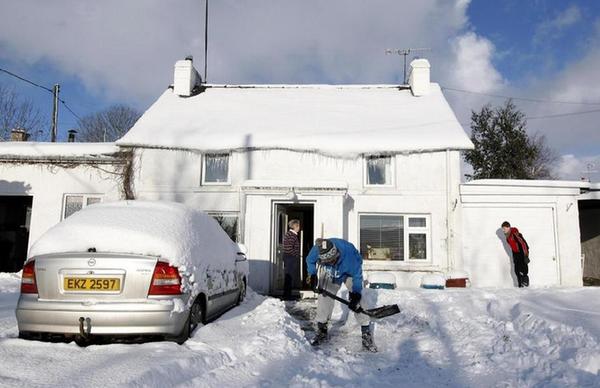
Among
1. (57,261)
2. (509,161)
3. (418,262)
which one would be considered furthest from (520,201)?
(509,161)

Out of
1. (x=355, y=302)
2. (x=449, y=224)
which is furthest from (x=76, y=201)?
(x=449, y=224)

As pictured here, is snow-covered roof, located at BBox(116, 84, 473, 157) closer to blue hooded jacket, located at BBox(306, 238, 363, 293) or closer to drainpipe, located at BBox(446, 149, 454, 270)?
drainpipe, located at BBox(446, 149, 454, 270)

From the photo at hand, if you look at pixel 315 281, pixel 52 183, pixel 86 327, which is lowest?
pixel 86 327

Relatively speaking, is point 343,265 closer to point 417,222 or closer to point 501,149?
point 417,222

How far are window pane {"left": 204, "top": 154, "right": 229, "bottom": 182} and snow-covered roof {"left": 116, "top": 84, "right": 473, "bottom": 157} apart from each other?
34cm

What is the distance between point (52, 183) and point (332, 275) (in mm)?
10738

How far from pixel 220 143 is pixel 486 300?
8060 mm

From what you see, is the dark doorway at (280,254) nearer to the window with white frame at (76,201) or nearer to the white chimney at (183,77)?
the window with white frame at (76,201)

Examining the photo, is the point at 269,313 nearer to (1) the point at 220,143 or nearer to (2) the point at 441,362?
(2) the point at 441,362

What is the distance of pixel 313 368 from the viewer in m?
4.27

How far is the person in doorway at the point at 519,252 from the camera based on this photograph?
11031mm

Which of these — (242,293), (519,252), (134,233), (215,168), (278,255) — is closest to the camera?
(134,233)

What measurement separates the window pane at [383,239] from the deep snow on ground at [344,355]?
4922mm

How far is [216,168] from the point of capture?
A: 1263cm
